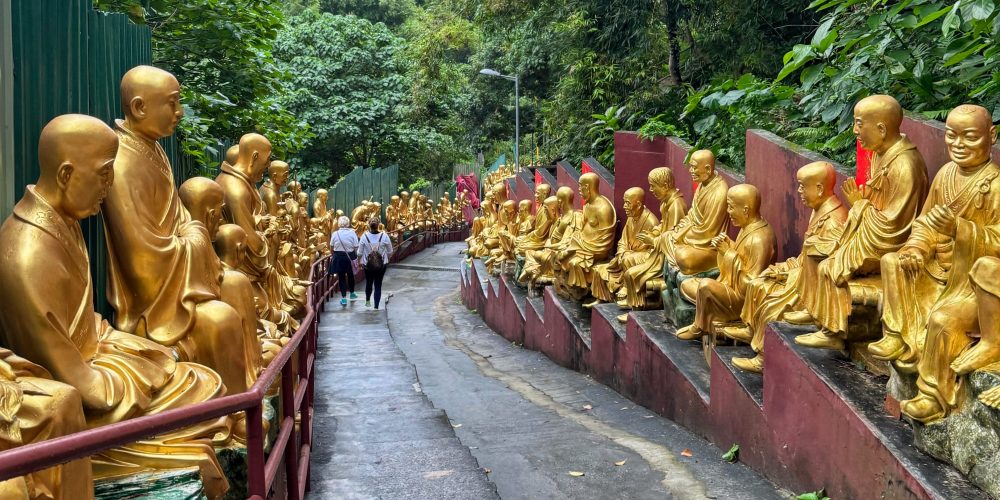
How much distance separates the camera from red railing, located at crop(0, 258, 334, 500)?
2.03 m

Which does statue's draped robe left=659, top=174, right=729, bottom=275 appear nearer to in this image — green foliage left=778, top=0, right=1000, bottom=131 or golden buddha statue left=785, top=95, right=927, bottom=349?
green foliage left=778, top=0, right=1000, bottom=131

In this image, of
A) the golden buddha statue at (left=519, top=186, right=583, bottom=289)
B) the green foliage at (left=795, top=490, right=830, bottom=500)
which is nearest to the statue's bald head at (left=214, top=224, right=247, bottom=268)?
the green foliage at (left=795, top=490, right=830, bottom=500)

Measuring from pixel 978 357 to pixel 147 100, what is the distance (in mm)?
3817

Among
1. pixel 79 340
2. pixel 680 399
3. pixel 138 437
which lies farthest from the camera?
pixel 680 399

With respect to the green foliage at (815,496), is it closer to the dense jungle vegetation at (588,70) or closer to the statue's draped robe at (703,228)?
the dense jungle vegetation at (588,70)

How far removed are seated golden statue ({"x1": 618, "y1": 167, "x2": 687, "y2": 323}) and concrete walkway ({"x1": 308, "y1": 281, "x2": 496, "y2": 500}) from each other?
2.27 meters

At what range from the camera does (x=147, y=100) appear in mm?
4430

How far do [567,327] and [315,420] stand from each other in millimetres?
4212

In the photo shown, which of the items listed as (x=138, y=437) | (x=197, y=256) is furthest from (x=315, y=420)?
(x=138, y=437)

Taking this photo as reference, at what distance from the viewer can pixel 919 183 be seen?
5.23m

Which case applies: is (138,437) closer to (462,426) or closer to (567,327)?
(462,426)

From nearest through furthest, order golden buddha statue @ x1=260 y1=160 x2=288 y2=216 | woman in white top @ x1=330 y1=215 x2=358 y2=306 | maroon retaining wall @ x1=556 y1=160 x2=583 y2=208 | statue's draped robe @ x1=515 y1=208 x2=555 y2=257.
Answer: golden buddha statue @ x1=260 y1=160 x2=288 y2=216, maroon retaining wall @ x1=556 y1=160 x2=583 y2=208, statue's draped robe @ x1=515 y1=208 x2=555 y2=257, woman in white top @ x1=330 y1=215 x2=358 y2=306

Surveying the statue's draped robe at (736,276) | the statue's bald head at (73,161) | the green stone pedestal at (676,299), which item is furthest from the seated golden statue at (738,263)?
the statue's bald head at (73,161)

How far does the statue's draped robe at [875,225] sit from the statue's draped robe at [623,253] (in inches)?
174
